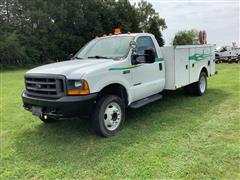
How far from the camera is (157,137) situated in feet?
16.0

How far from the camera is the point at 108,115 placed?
5.03 m

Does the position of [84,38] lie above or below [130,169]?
above

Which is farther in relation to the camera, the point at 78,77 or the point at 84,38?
the point at 84,38

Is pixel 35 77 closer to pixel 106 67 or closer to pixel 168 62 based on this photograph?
pixel 106 67

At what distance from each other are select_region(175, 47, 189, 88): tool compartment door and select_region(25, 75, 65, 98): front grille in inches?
129

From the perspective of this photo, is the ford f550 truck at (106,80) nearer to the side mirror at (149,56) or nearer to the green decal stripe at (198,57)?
the side mirror at (149,56)

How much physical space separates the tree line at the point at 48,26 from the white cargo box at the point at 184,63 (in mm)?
26129

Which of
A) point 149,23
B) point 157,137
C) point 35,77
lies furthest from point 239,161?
point 149,23

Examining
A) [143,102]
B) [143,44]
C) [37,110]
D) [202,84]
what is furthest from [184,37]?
[37,110]

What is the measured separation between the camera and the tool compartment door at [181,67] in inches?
266

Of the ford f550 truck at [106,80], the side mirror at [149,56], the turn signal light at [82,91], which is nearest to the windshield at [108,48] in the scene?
the ford f550 truck at [106,80]

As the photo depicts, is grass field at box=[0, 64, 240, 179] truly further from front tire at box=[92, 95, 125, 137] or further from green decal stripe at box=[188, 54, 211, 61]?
green decal stripe at box=[188, 54, 211, 61]

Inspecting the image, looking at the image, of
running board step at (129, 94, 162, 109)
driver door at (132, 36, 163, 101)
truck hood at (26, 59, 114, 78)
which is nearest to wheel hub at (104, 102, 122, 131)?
running board step at (129, 94, 162, 109)

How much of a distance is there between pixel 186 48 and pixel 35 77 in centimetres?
416
